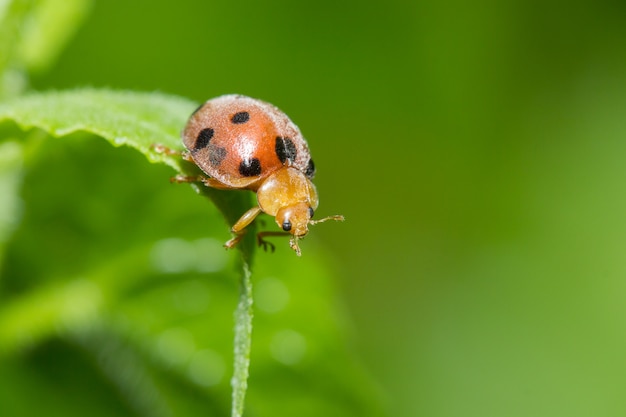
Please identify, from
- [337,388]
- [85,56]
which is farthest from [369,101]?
[337,388]

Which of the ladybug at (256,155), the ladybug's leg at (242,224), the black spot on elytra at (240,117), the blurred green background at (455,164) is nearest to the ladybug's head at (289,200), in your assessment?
the ladybug at (256,155)

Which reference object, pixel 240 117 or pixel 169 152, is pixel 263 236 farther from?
pixel 169 152

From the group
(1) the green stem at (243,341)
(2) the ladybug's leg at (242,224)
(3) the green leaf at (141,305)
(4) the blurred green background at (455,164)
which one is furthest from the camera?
(4) the blurred green background at (455,164)

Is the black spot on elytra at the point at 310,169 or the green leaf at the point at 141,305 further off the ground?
the black spot on elytra at the point at 310,169

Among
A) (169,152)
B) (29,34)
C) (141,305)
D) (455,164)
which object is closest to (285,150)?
(169,152)

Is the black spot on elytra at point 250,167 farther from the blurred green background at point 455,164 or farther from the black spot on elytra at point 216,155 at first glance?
the blurred green background at point 455,164

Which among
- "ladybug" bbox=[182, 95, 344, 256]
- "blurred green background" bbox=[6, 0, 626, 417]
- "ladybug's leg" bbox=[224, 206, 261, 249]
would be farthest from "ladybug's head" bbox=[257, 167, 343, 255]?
"blurred green background" bbox=[6, 0, 626, 417]
